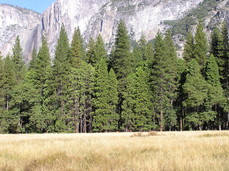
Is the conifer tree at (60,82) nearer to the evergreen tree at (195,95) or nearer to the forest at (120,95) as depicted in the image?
the forest at (120,95)

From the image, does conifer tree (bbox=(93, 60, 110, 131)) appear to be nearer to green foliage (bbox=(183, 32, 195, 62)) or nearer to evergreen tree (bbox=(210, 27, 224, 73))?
green foliage (bbox=(183, 32, 195, 62))

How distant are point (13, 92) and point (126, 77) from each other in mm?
21050

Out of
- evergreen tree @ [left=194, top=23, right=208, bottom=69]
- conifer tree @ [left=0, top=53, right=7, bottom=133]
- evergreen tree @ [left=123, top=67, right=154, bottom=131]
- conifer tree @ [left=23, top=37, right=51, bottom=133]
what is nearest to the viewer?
evergreen tree @ [left=123, top=67, right=154, bottom=131]

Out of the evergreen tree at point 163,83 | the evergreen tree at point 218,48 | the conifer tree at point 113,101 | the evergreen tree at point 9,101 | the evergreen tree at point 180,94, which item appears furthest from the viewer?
the evergreen tree at point 218,48

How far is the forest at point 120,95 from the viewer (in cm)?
4125

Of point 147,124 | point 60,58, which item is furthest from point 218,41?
point 60,58

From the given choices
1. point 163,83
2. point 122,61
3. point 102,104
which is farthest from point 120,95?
point 163,83

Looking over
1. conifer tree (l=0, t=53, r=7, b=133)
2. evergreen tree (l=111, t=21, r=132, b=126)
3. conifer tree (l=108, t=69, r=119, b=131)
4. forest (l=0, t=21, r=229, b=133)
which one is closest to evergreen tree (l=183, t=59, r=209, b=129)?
forest (l=0, t=21, r=229, b=133)

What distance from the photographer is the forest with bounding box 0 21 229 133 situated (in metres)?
41.2

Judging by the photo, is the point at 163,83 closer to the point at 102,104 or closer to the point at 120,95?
the point at 120,95

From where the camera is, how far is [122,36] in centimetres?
5088

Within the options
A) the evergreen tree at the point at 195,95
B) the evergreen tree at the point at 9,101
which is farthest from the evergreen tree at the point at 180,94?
the evergreen tree at the point at 9,101

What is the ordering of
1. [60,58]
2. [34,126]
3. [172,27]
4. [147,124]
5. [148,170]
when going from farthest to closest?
[172,27] < [60,58] < [34,126] < [147,124] < [148,170]

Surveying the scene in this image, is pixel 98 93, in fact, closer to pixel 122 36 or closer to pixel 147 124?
pixel 147 124
